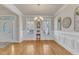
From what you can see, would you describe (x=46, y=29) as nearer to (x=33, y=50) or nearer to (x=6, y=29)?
(x=6, y=29)

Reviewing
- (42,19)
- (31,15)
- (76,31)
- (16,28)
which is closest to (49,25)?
(42,19)

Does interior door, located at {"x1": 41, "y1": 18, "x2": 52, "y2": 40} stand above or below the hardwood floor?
above

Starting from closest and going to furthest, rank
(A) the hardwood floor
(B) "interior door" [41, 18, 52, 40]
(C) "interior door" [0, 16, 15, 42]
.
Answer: (A) the hardwood floor, (C) "interior door" [0, 16, 15, 42], (B) "interior door" [41, 18, 52, 40]

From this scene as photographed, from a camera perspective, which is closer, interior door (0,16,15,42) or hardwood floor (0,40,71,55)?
hardwood floor (0,40,71,55)

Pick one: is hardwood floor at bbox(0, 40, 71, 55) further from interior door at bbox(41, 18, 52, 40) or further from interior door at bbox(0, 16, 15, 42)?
interior door at bbox(41, 18, 52, 40)

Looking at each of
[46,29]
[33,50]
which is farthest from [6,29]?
[33,50]

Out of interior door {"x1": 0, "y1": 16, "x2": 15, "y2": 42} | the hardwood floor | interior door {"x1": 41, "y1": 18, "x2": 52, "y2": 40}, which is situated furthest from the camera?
interior door {"x1": 41, "y1": 18, "x2": 52, "y2": 40}

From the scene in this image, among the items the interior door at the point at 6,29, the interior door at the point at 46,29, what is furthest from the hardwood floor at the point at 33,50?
the interior door at the point at 46,29

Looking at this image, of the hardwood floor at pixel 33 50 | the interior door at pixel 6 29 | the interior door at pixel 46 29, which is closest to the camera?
the hardwood floor at pixel 33 50

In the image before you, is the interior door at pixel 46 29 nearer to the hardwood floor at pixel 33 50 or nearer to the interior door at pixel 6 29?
the interior door at pixel 6 29

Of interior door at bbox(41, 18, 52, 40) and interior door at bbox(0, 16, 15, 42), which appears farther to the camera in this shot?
interior door at bbox(41, 18, 52, 40)

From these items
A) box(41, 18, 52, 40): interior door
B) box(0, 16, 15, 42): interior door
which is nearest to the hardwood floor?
box(0, 16, 15, 42): interior door

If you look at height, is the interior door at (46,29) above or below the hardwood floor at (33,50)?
above
